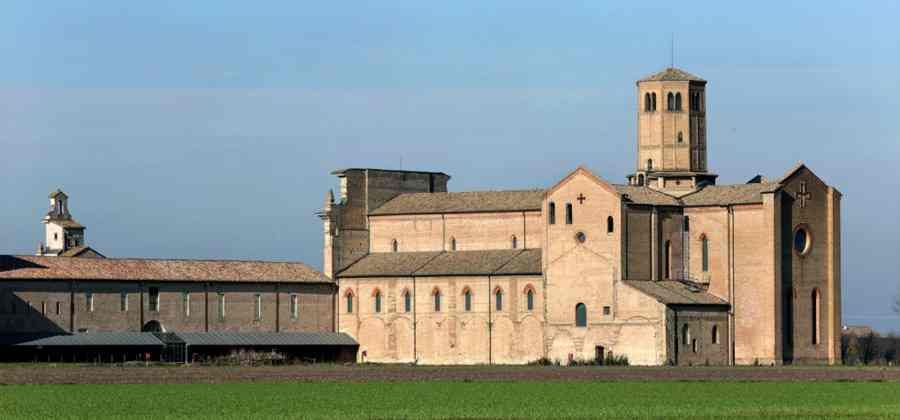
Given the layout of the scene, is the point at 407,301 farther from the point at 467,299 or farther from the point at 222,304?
the point at 222,304

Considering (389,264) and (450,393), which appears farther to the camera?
(389,264)

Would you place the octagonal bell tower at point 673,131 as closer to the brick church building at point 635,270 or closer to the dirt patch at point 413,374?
the brick church building at point 635,270

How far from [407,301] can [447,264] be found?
3.21 m

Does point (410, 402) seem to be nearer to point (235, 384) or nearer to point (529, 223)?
point (235, 384)

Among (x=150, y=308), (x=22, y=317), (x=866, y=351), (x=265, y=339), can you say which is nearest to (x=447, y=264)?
(x=265, y=339)

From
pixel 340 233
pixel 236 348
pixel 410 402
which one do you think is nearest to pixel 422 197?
pixel 340 233

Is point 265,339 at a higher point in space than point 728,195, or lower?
lower

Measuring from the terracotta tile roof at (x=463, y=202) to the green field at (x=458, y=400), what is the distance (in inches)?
1581

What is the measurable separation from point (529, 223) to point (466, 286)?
5.12m

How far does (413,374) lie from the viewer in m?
102

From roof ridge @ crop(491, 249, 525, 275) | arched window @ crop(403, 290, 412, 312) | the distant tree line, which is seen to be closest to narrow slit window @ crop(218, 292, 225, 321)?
arched window @ crop(403, 290, 412, 312)

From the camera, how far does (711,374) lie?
328 ft

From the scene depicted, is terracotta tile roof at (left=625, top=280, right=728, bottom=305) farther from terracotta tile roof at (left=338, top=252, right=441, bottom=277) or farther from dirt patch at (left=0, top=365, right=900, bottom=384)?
terracotta tile roof at (left=338, top=252, right=441, bottom=277)

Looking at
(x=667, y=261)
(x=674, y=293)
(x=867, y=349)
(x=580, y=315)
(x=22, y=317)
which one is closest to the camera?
(x=674, y=293)
